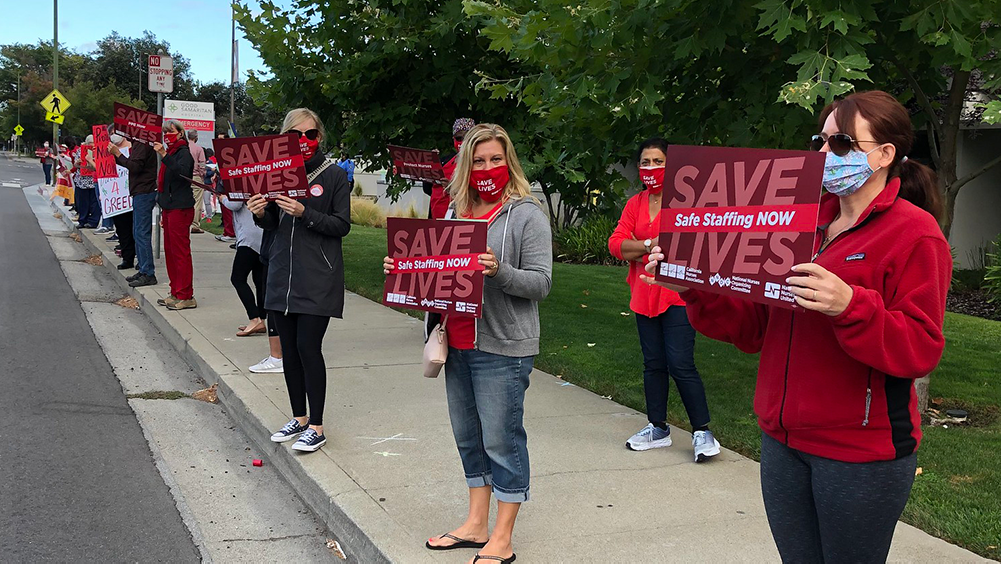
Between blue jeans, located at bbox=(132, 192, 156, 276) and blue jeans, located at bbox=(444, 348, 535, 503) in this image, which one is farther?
blue jeans, located at bbox=(132, 192, 156, 276)

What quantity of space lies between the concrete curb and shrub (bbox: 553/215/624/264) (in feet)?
32.3

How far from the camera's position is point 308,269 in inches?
218

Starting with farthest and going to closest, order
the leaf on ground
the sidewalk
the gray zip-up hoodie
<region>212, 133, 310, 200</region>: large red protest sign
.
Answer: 1. the leaf on ground
2. <region>212, 133, 310, 200</region>: large red protest sign
3. the sidewalk
4. the gray zip-up hoodie

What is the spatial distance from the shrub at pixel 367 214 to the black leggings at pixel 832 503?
2432 centimetres

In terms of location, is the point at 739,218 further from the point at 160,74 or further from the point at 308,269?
the point at 160,74

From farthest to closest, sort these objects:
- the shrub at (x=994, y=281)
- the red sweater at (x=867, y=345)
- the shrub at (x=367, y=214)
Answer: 1. the shrub at (x=367, y=214)
2. the shrub at (x=994, y=281)
3. the red sweater at (x=867, y=345)

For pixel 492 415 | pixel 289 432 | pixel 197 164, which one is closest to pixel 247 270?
pixel 289 432

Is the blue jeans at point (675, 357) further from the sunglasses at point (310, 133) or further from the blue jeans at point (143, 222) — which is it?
the blue jeans at point (143, 222)

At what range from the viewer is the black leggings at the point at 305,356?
5535mm

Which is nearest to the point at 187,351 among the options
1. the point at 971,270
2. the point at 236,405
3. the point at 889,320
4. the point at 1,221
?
the point at 236,405

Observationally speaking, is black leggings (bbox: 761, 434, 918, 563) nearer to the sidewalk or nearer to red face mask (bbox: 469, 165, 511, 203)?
the sidewalk

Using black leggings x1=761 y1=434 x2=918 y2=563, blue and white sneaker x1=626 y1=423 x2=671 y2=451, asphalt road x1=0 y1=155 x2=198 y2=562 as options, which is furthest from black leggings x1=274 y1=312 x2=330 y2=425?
black leggings x1=761 y1=434 x2=918 y2=563

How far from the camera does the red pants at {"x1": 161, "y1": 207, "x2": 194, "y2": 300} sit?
34.8 ft

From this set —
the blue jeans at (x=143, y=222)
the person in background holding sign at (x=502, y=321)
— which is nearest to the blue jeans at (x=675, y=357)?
the person in background holding sign at (x=502, y=321)
